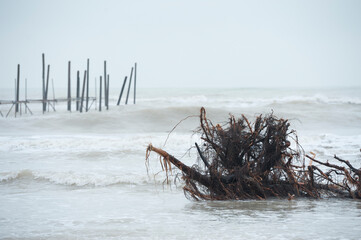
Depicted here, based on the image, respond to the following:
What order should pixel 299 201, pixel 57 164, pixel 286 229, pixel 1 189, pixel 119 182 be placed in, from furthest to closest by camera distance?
pixel 57 164 → pixel 119 182 → pixel 1 189 → pixel 299 201 → pixel 286 229

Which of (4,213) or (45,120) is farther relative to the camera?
(45,120)

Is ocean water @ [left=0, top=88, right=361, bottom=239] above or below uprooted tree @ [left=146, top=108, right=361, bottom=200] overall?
below

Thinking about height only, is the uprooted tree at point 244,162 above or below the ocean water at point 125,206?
above

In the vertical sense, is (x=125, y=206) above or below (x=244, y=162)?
below

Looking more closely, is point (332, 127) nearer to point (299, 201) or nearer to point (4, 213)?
point (299, 201)

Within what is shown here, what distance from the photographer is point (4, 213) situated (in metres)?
6.24

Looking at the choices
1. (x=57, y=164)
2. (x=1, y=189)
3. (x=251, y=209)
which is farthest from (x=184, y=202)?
(x=57, y=164)

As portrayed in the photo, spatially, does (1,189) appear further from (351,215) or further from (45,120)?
(45,120)

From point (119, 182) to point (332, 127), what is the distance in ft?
57.1

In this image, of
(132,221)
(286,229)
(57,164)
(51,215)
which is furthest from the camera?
(57,164)

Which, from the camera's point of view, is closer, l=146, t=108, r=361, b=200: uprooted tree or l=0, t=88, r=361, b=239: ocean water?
l=0, t=88, r=361, b=239: ocean water

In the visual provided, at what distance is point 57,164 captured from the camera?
11.2 m

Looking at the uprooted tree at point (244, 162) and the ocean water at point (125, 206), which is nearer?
the ocean water at point (125, 206)

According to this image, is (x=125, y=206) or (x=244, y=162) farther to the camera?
(x=125, y=206)
